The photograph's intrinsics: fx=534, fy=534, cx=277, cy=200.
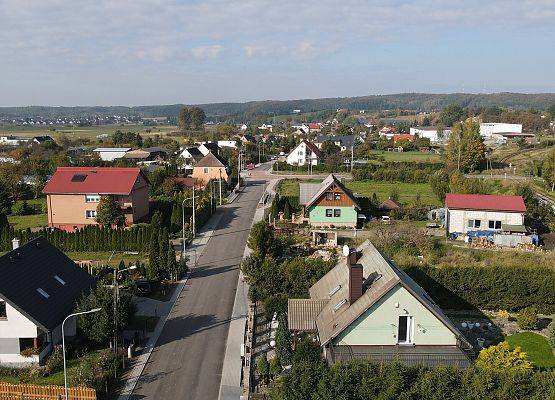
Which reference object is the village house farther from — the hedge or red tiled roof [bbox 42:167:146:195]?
red tiled roof [bbox 42:167:146:195]

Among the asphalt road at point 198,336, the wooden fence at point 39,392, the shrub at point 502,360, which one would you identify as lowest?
the asphalt road at point 198,336

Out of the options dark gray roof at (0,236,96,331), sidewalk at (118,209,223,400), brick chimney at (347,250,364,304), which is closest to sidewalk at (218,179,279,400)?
sidewalk at (118,209,223,400)

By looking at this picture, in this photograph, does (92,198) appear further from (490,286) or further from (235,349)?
(490,286)

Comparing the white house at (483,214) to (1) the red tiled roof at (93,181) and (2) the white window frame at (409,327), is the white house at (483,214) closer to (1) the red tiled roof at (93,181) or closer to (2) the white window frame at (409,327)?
(2) the white window frame at (409,327)

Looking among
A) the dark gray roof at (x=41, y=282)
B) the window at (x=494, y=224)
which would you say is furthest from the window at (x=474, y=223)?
the dark gray roof at (x=41, y=282)

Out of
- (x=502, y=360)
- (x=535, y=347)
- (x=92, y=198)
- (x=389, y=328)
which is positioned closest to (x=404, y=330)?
(x=389, y=328)

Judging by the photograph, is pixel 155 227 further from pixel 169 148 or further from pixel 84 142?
pixel 84 142
